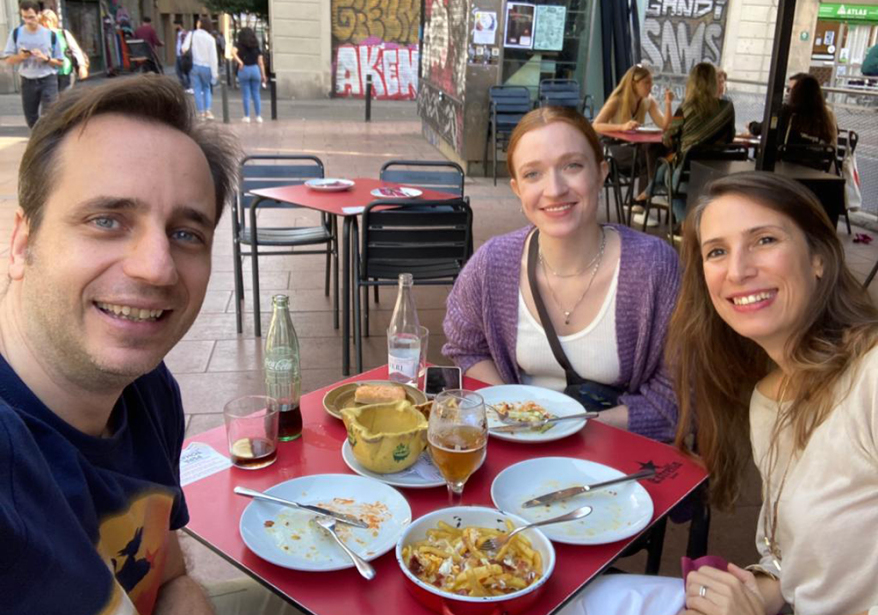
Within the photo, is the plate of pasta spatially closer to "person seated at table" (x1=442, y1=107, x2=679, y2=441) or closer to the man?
"person seated at table" (x1=442, y1=107, x2=679, y2=441)

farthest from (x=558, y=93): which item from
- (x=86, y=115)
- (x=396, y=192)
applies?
(x=86, y=115)

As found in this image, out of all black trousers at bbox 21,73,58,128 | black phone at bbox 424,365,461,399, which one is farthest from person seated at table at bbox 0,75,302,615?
black trousers at bbox 21,73,58,128

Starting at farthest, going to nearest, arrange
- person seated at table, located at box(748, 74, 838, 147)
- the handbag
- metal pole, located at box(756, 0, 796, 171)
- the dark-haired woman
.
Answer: the dark-haired woman, person seated at table, located at box(748, 74, 838, 147), metal pole, located at box(756, 0, 796, 171), the handbag

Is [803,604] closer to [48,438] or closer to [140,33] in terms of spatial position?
[48,438]

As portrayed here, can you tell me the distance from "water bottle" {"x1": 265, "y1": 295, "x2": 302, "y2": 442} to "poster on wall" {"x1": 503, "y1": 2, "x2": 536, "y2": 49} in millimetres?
9293

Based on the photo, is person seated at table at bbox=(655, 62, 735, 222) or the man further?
the man

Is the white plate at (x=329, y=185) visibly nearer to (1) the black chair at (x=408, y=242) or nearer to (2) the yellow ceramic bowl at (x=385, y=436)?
(1) the black chair at (x=408, y=242)

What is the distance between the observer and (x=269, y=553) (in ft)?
4.38

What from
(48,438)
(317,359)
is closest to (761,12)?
(317,359)

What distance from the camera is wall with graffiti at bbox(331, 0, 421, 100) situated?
22094 millimetres

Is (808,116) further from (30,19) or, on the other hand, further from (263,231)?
(30,19)

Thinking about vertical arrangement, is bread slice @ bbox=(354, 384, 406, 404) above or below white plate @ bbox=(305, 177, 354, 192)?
below

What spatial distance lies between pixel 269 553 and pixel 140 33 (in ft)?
65.0

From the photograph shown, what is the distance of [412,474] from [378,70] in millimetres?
22575
